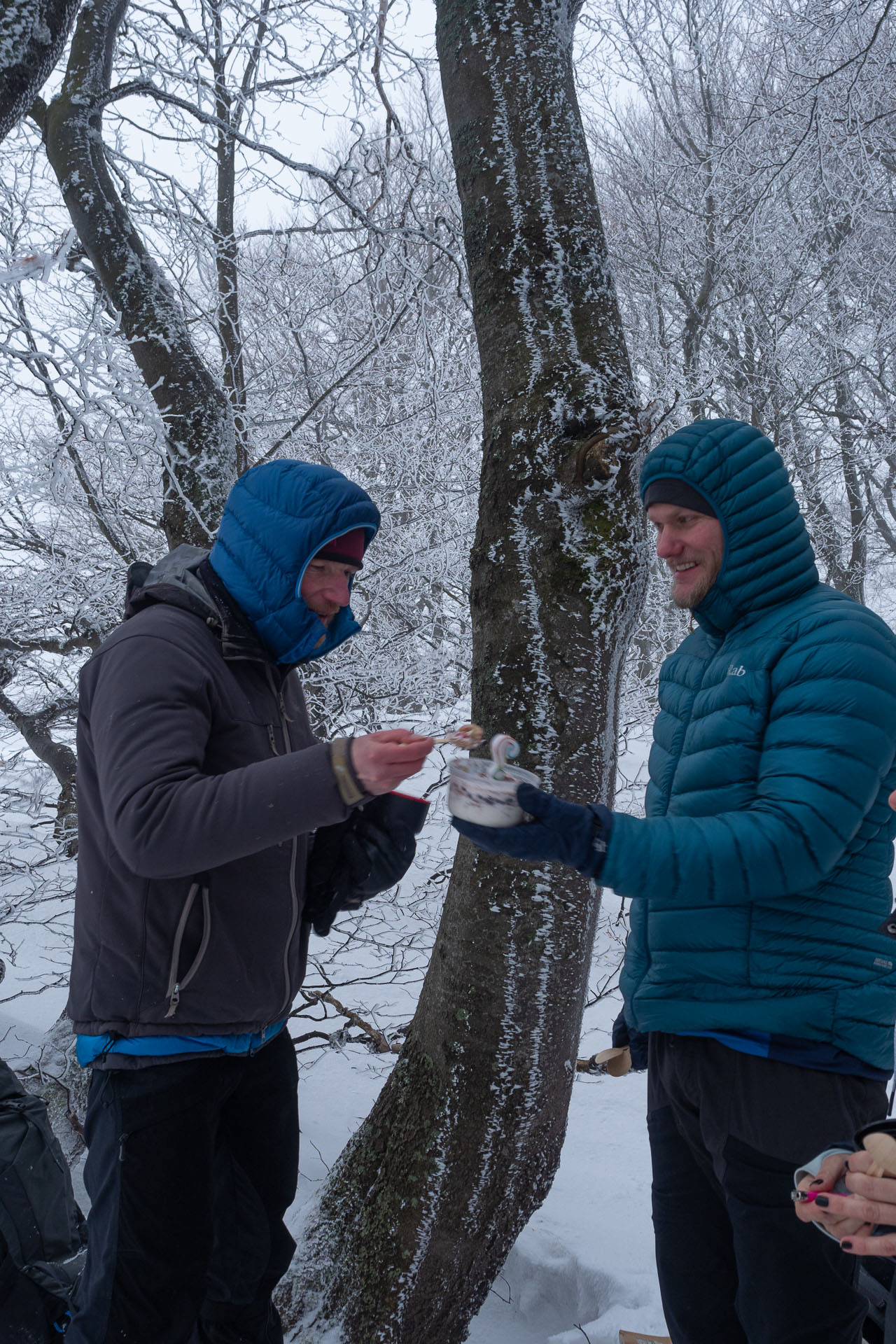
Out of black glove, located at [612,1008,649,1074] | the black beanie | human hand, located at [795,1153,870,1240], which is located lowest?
human hand, located at [795,1153,870,1240]

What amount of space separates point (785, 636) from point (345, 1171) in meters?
1.84

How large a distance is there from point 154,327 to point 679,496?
2477mm

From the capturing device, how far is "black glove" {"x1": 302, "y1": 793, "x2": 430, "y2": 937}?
6.27ft

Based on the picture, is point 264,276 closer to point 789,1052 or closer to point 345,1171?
point 345,1171

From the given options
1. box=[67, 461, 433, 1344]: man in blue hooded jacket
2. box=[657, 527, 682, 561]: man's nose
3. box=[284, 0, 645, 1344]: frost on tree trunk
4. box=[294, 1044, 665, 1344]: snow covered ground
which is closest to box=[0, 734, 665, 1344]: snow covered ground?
box=[294, 1044, 665, 1344]: snow covered ground

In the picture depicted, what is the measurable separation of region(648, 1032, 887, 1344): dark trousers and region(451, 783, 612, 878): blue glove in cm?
46

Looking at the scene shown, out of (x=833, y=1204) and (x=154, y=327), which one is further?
(x=154, y=327)

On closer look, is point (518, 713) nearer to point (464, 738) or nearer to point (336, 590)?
point (464, 738)

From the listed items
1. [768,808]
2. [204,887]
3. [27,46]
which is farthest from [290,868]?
[27,46]

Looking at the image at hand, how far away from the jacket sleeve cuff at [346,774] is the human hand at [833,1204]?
859mm

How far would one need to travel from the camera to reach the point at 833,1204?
3.69 ft

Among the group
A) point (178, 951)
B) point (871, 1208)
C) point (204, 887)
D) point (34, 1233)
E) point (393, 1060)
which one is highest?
point (204, 887)

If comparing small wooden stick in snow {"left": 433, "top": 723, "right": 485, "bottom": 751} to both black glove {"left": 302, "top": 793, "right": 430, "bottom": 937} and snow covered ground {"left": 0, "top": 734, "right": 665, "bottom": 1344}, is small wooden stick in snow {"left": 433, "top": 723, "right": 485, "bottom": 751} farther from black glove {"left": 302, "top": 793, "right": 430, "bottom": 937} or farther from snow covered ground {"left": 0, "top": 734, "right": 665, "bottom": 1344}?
snow covered ground {"left": 0, "top": 734, "right": 665, "bottom": 1344}

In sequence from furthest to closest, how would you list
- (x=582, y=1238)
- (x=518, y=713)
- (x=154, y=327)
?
(x=154, y=327)
(x=582, y=1238)
(x=518, y=713)
